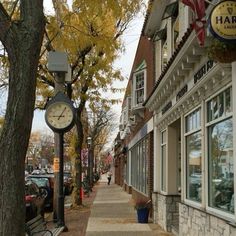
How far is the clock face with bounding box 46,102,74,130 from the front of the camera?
1527 centimetres

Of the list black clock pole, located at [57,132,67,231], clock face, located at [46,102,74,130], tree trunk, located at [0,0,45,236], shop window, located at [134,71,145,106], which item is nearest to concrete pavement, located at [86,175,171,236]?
black clock pole, located at [57,132,67,231]

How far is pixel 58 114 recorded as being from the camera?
15.3 metres

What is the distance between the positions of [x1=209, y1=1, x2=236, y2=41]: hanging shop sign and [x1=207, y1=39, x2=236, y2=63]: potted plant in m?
0.25

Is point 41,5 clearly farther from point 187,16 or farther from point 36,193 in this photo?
point 36,193

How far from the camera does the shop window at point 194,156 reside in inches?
416

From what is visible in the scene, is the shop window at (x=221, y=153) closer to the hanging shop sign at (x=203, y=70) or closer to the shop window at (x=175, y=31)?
the hanging shop sign at (x=203, y=70)

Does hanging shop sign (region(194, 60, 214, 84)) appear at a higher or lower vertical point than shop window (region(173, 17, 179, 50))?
lower

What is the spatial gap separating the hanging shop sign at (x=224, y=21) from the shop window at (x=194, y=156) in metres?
4.08

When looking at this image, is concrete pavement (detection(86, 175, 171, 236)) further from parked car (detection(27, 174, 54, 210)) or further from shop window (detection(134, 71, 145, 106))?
shop window (detection(134, 71, 145, 106))

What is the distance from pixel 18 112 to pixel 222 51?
2.85 m

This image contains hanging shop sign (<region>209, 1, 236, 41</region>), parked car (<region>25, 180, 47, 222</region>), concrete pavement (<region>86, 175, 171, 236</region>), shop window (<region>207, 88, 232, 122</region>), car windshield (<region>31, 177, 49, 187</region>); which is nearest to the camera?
hanging shop sign (<region>209, 1, 236, 41</region>)

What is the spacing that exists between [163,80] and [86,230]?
17.1ft

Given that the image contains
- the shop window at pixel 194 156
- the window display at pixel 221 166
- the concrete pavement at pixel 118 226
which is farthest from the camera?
the concrete pavement at pixel 118 226

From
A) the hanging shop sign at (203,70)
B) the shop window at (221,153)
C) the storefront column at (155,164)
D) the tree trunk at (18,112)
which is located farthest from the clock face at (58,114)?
the tree trunk at (18,112)
